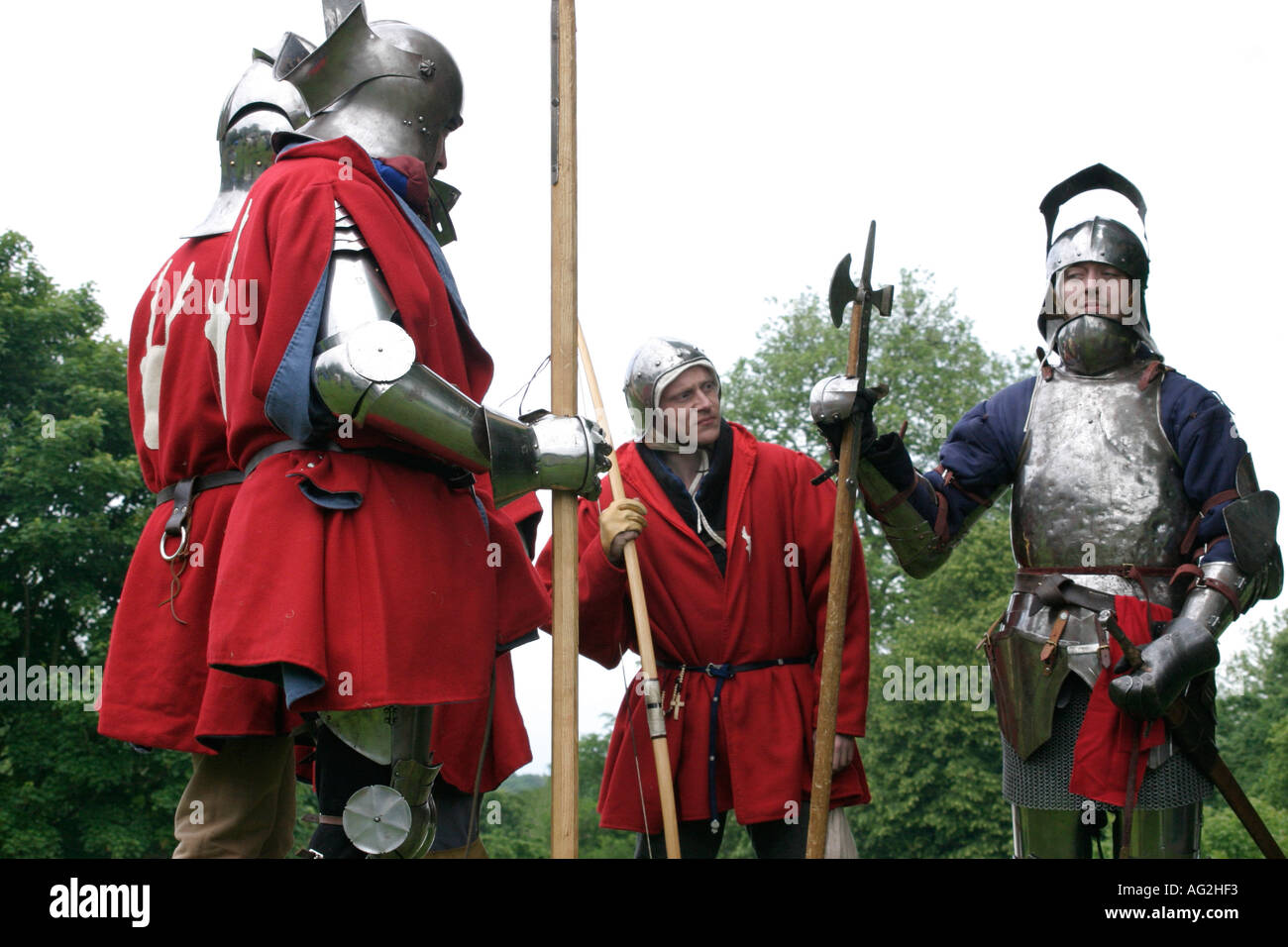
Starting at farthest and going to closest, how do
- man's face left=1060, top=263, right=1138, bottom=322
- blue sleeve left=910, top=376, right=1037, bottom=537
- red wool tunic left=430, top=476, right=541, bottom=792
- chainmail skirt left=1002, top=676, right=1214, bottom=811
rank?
blue sleeve left=910, top=376, right=1037, bottom=537
man's face left=1060, top=263, right=1138, bottom=322
chainmail skirt left=1002, top=676, right=1214, bottom=811
red wool tunic left=430, top=476, right=541, bottom=792

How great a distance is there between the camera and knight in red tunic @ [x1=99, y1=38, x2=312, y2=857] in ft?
11.5

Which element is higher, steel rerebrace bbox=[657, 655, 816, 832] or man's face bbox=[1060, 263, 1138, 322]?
man's face bbox=[1060, 263, 1138, 322]

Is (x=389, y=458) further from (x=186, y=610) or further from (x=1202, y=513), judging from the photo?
(x=1202, y=513)

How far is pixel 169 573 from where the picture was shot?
367 centimetres

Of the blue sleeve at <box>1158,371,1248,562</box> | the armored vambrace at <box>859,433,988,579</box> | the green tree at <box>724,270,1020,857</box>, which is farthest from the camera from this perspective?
the green tree at <box>724,270,1020,857</box>

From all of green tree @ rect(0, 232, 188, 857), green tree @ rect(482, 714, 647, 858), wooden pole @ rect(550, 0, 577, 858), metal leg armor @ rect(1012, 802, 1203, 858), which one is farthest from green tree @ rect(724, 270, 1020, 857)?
wooden pole @ rect(550, 0, 577, 858)

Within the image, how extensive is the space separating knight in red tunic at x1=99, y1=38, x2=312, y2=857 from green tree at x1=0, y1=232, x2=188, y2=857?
15.1 m

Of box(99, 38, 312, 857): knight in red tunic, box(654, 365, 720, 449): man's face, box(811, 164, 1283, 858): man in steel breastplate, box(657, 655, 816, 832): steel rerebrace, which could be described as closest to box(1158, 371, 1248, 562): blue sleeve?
box(811, 164, 1283, 858): man in steel breastplate

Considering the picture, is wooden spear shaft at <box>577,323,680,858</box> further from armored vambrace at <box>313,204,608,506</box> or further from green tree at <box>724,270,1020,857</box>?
green tree at <box>724,270,1020,857</box>

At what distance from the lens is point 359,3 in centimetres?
364

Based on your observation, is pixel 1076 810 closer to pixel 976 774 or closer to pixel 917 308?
pixel 976 774

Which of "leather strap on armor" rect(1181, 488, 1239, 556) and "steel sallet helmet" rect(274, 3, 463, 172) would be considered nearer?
"steel sallet helmet" rect(274, 3, 463, 172)

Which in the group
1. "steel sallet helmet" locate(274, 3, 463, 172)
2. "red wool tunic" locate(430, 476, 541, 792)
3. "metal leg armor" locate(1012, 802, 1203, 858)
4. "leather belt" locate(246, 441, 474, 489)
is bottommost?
"metal leg armor" locate(1012, 802, 1203, 858)
